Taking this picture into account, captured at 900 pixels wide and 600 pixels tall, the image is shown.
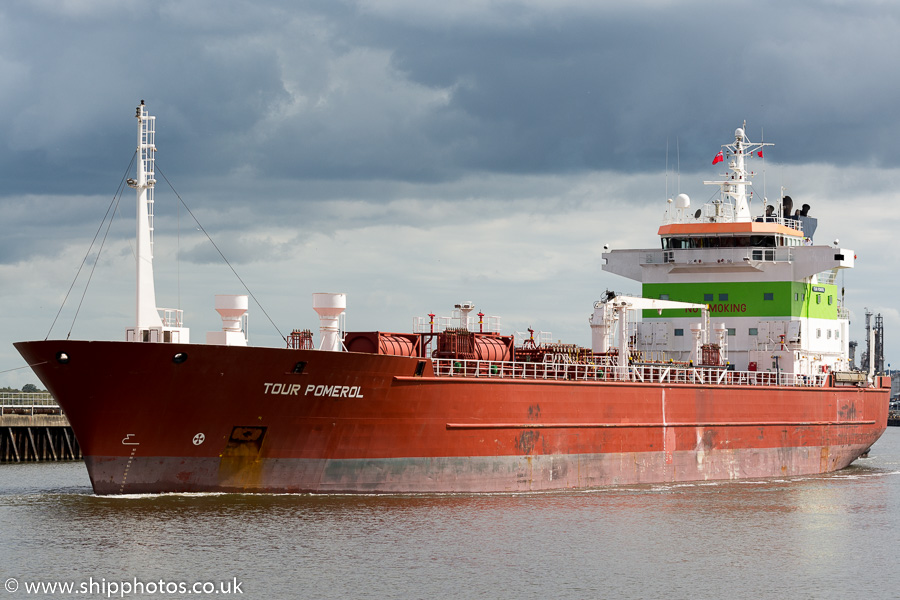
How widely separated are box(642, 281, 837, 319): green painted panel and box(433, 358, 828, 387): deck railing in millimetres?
2209

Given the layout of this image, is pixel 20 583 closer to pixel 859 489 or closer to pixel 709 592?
pixel 709 592

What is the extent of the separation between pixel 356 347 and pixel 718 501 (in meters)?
10.0

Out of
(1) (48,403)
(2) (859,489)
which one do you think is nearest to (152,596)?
(2) (859,489)

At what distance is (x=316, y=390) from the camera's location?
24.8 metres

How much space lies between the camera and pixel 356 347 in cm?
2720

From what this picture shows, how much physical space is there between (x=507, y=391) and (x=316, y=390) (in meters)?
5.27

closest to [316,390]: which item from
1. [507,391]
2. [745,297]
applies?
[507,391]

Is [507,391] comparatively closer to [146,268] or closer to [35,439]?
[146,268]

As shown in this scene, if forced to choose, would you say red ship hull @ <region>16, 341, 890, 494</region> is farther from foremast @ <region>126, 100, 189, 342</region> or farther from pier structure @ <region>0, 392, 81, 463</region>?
pier structure @ <region>0, 392, 81, 463</region>

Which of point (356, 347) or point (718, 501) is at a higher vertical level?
point (356, 347)

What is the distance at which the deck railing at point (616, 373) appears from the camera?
28.1 m

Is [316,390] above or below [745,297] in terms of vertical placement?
below

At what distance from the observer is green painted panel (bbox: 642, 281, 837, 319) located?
38.7 meters

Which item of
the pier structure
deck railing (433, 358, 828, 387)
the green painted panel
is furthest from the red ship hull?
the pier structure
